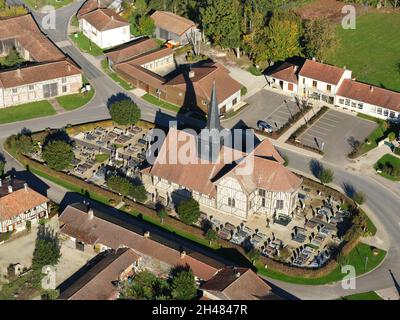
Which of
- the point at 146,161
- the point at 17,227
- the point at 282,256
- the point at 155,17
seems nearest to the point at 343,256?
the point at 282,256

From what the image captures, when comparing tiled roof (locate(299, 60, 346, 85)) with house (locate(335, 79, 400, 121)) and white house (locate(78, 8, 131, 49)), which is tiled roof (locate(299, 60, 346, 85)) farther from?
white house (locate(78, 8, 131, 49))

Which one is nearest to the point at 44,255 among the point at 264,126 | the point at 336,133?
the point at 264,126

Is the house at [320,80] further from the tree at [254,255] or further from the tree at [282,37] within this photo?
the tree at [254,255]

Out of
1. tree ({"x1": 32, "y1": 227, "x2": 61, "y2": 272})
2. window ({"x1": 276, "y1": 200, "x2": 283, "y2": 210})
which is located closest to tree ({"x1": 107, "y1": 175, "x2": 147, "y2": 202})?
tree ({"x1": 32, "y1": 227, "x2": 61, "y2": 272})

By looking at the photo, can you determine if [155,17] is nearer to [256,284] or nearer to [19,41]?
[19,41]

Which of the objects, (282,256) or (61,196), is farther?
(61,196)
